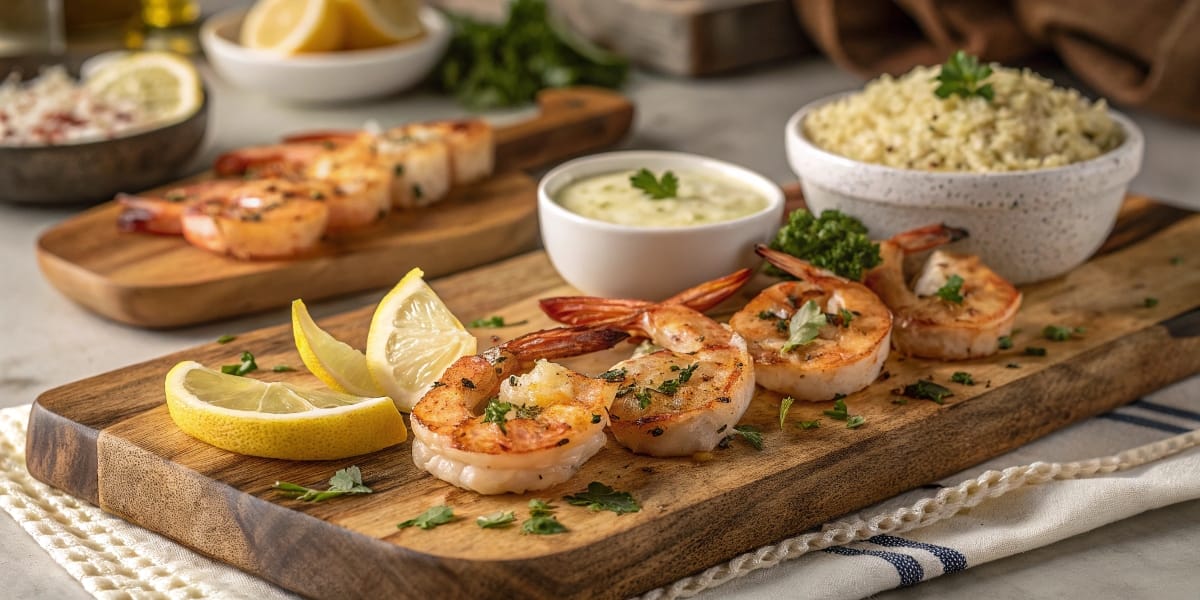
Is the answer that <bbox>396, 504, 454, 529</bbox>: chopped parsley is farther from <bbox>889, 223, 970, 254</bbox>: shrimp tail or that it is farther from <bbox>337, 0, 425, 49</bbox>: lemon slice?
<bbox>337, 0, 425, 49</bbox>: lemon slice

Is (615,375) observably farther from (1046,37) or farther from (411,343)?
(1046,37)

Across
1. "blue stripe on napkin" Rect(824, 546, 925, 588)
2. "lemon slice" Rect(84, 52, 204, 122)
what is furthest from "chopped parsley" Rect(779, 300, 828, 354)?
"lemon slice" Rect(84, 52, 204, 122)

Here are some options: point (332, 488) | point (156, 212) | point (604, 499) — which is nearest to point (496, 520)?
point (604, 499)

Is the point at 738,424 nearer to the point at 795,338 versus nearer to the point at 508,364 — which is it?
the point at 795,338

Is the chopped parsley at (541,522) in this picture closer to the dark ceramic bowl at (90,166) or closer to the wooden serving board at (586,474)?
the wooden serving board at (586,474)

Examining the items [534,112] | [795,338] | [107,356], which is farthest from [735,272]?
[534,112]

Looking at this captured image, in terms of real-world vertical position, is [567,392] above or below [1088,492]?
above

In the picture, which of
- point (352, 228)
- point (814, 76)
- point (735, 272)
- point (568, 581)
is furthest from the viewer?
point (814, 76)
